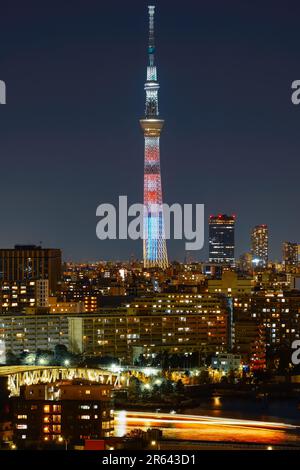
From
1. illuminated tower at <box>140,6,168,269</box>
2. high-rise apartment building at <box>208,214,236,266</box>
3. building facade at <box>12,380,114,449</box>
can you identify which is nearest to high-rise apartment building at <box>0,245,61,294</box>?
illuminated tower at <box>140,6,168,269</box>

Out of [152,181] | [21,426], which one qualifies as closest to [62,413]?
[21,426]

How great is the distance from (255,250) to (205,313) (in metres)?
13.5

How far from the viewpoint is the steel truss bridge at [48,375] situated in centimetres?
1076

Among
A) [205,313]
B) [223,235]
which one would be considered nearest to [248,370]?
[205,313]

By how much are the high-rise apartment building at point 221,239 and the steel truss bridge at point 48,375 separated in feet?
45.4

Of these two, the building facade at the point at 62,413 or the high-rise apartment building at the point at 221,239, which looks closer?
the building facade at the point at 62,413

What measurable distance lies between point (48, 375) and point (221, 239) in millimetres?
15350

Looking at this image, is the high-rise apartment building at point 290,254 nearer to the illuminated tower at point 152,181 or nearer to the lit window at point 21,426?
the illuminated tower at point 152,181

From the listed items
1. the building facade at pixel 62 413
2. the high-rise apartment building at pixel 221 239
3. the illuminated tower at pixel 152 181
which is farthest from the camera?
the high-rise apartment building at pixel 221 239

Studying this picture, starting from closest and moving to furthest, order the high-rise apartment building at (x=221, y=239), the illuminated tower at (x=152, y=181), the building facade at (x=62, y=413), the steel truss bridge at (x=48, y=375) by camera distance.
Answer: the building facade at (x=62, y=413) < the steel truss bridge at (x=48, y=375) < the illuminated tower at (x=152, y=181) < the high-rise apartment building at (x=221, y=239)

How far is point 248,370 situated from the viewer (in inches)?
569

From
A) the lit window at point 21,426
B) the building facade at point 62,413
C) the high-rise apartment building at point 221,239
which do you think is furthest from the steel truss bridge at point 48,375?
the high-rise apartment building at point 221,239

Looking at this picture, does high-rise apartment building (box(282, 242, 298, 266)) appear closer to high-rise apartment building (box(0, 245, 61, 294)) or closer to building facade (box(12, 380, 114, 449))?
high-rise apartment building (box(0, 245, 61, 294))

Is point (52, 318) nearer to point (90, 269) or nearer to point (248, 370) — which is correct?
point (248, 370)
